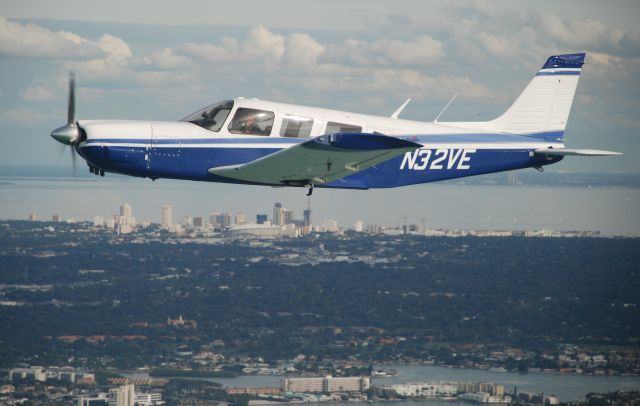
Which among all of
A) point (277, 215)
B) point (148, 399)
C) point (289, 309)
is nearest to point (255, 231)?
point (277, 215)

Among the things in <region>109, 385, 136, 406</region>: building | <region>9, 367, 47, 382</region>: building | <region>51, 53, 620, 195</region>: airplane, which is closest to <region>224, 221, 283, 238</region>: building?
<region>9, 367, 47, 382</region>: building

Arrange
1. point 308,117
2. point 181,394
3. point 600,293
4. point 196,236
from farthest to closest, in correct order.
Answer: point 196,236 < point 600,293 < point 181,394 < point 308,117

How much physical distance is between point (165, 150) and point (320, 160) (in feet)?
9.09

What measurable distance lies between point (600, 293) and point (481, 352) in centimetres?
1504

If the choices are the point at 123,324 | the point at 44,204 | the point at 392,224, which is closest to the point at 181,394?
the point at 123,324

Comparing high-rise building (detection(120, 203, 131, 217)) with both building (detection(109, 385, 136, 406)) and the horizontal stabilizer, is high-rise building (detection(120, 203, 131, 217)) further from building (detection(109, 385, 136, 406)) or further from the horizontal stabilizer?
the horizontal stabilizer

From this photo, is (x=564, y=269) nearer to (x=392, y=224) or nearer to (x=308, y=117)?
(x=392, y=224)

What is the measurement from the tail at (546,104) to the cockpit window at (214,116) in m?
4.68

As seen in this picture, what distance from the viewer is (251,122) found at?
19922mm

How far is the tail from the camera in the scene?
22438mm

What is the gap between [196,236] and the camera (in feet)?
293

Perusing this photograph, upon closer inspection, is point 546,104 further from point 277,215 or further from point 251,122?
point 277,215

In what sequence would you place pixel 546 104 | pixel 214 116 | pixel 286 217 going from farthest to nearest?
1. pixel 286 217
2. pixel 546 104
3. pixel 214 116

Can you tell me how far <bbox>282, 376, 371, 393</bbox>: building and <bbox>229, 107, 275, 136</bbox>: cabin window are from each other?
34.5 metres
